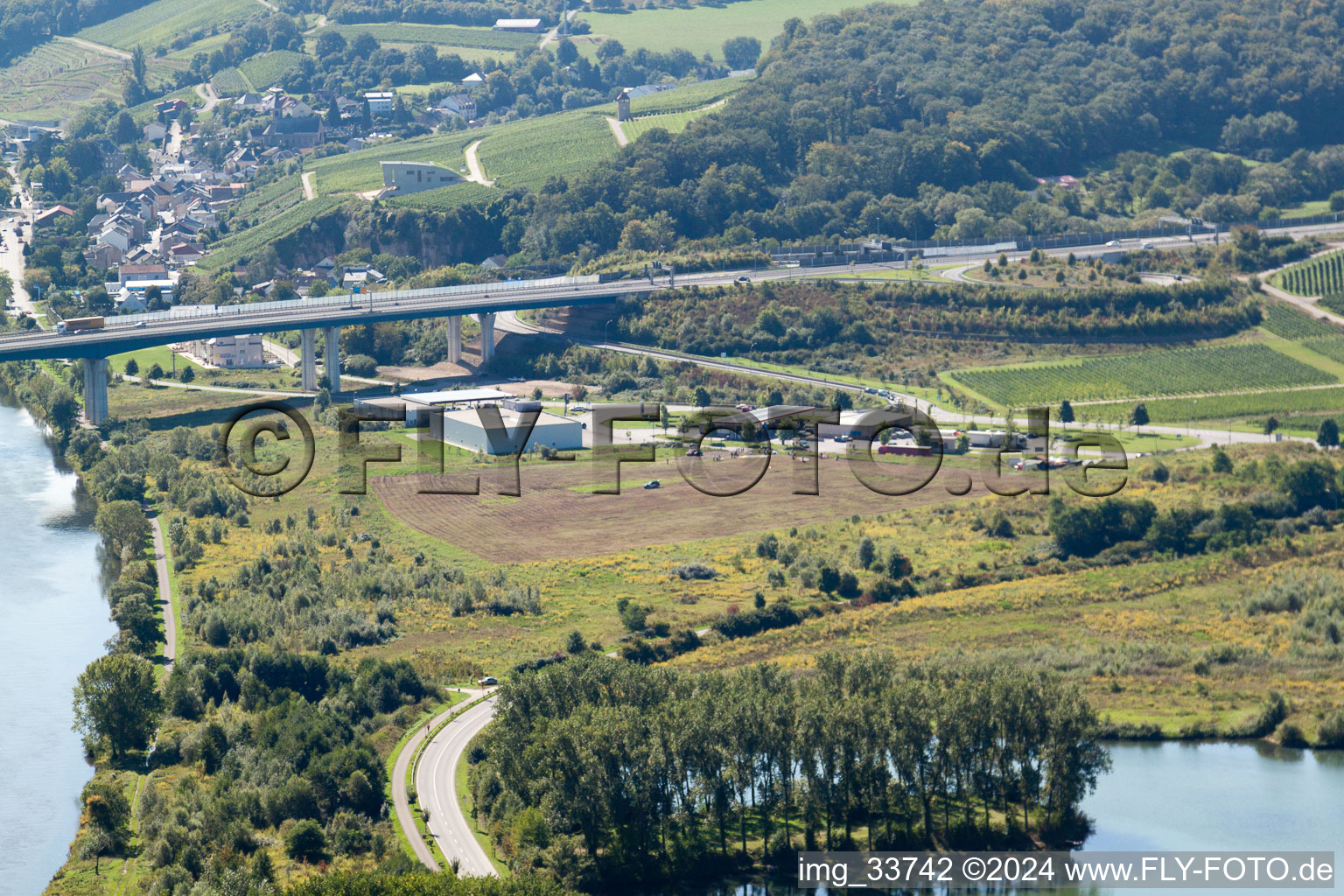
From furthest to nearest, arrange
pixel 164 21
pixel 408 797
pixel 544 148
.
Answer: pixel 164 21
pixel 544 148
pixel 408 797

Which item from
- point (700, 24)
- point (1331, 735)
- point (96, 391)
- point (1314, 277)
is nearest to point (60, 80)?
point (700, 24)

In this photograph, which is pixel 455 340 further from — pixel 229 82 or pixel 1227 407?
pixel 229 82

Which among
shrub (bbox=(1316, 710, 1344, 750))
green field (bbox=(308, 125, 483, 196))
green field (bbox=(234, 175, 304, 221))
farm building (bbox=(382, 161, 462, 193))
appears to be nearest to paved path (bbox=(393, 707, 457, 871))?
shrub (bbox=(1316, 710, 1344, 750))

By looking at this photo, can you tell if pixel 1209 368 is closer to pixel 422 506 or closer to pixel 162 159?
pixel 422 506

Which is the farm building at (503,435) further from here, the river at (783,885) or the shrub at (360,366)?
the river at (783,885)

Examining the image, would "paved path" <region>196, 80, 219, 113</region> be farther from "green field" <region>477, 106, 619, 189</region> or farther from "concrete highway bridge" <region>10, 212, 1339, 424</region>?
"concrete highway bridge" <region>10, 212, 1339, 424</region>
